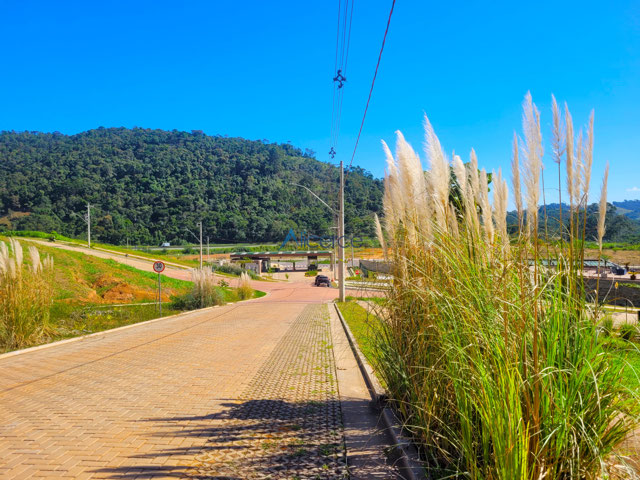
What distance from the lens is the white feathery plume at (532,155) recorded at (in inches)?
94.5

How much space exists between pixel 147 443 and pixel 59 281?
67.4ft

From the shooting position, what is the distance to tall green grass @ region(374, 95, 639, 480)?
2209 mm

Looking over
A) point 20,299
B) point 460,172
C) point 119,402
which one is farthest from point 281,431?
point 20,299

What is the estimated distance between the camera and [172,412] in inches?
207

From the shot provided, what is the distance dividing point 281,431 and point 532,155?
12.2ft

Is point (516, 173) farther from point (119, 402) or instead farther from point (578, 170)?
point (119, 402)

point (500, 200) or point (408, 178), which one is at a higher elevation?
point (408, 178)

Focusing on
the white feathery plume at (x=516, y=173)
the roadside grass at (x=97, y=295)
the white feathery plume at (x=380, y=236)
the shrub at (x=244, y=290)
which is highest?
the white feathery plume at (x=516, y=173)

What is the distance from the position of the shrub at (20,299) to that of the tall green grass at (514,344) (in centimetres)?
946

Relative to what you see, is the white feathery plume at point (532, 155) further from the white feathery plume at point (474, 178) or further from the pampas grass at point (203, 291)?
the pampas grass at point (203, 291)

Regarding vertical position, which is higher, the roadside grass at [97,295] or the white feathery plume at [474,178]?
the white feathery plume at [474,178]

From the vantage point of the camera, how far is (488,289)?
8.92 ft

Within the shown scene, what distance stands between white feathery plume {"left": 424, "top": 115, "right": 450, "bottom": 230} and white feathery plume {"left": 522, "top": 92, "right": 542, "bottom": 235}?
2.81ft

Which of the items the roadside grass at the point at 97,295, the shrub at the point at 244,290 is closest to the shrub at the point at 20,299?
the roadside grass at the point at 97,295
